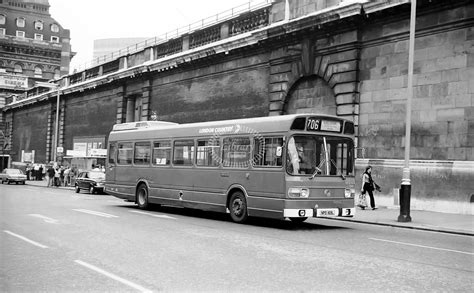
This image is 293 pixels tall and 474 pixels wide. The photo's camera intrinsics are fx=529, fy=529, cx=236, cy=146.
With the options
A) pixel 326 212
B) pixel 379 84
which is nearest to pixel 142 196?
pixel 326 212

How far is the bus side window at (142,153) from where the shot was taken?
19750 millimetres

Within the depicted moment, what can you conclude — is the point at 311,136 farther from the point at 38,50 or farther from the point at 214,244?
the point at 38,50

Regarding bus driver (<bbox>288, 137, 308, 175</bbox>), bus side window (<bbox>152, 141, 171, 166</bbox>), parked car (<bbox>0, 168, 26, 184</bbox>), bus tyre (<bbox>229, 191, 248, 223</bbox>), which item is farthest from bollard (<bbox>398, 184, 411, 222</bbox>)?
parked car (<bbox>0, 168, 26, 184</bbox>)

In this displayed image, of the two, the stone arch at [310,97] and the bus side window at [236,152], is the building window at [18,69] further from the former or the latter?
the bus side window at [236,152]

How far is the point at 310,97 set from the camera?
25.2m

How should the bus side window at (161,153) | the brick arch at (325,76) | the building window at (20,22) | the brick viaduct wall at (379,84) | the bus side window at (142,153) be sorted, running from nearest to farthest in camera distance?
the bus side window at (161,153), the brick viaduct wall at (379,84), the bus side window at (142,153), the brick arch at (325,76), the building window at (20,22)

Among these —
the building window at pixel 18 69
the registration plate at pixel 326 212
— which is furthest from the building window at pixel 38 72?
the registration plate at pixel 326 212

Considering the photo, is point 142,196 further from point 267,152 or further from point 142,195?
point 267,152

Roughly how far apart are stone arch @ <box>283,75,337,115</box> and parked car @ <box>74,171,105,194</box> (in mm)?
12820

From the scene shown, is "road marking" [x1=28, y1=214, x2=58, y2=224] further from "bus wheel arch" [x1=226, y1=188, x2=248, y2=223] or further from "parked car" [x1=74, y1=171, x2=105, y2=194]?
"parked car" [x1=74, y1=171, x2=105, y2=194]

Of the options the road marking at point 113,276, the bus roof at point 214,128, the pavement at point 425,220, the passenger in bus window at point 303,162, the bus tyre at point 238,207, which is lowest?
A: the road marking at point 113,276

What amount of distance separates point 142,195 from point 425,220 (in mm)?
10129

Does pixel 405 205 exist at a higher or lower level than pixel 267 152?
lower

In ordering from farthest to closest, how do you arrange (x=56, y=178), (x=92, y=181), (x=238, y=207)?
(x=56, y=178)
(x=92, y=181)
(x=238, y=207)
